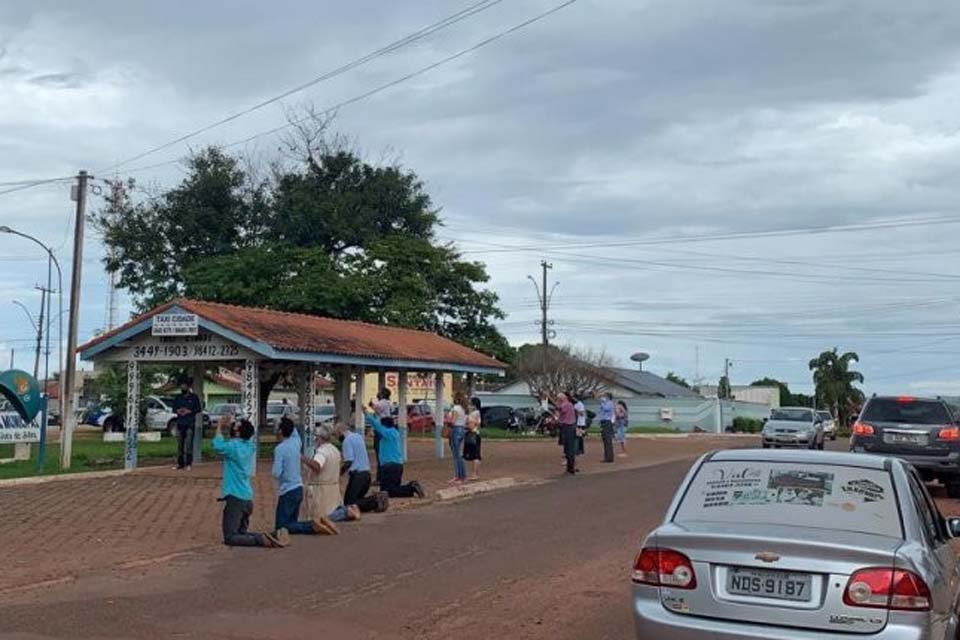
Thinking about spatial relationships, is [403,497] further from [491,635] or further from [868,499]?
[868,499]

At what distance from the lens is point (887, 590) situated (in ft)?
17.9

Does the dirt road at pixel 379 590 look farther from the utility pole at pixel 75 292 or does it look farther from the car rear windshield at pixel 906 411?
the utility pole at pixel 75 292

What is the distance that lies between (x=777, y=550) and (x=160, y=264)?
3550 centimetres

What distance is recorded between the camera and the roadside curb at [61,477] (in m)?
20.1

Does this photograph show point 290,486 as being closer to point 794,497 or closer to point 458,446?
point 458,446

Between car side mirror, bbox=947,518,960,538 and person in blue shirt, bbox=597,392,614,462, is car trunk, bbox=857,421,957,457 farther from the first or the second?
car side mirror, bbox=947,518,960,538

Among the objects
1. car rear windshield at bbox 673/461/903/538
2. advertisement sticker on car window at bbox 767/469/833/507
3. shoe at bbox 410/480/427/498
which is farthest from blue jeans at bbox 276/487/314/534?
advertisement sticker on car window at bbox 767/469/833/507

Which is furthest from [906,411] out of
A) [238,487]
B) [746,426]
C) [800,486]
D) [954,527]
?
[746,426]

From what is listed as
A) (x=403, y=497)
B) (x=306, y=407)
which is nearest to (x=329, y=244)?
(x=306, y=407)

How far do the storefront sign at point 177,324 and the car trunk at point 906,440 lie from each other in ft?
41.9

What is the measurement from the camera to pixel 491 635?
8.05 meters

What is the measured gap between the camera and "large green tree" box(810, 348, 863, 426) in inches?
2995

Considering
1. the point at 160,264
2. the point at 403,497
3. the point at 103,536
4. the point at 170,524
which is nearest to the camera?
the point at 103,536

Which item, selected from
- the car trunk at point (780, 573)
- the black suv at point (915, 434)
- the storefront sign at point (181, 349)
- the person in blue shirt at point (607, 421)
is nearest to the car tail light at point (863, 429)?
the black suv at point (915, 434)
